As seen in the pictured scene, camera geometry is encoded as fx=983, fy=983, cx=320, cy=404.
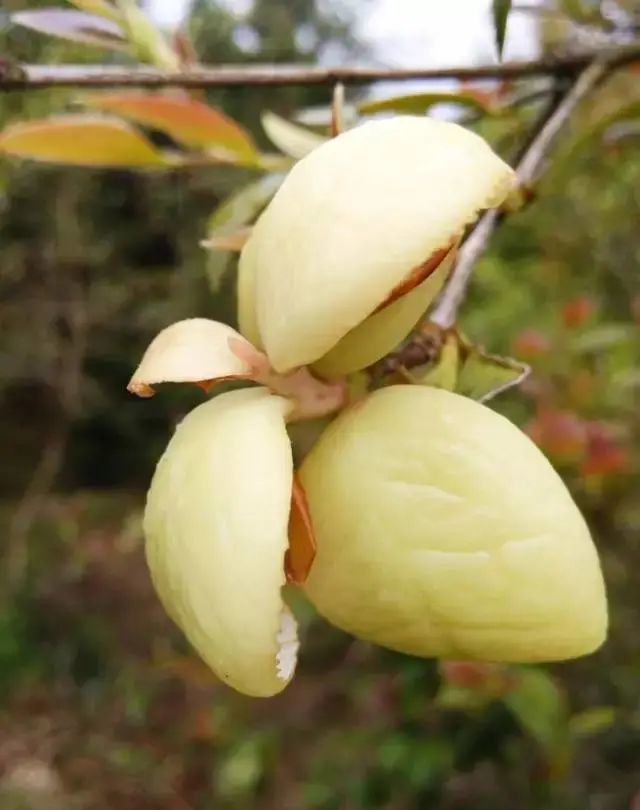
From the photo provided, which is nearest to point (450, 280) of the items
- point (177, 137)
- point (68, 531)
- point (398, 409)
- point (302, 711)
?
point (398, 409)

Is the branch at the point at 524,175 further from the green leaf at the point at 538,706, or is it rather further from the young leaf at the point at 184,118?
the green leaf at the point at 538,706

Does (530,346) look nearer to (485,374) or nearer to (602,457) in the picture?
(602,457)

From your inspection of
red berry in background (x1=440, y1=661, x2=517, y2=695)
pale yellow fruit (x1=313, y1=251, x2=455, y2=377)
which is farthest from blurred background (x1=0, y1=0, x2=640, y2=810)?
pale yellow fruit (x1=313, y1=251, x2=455, y2=377)

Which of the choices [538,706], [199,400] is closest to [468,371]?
[538,706]

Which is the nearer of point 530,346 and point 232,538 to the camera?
point 232,538

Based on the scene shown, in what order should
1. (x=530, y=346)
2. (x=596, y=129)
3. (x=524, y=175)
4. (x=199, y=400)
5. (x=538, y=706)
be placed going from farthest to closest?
(x=199, y=400), (x=530, y=346), (x=538, y=706), (x=596, y=129), (x=524, y=175)

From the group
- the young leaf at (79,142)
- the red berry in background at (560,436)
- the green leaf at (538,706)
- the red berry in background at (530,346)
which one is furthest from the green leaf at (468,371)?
the red berry in background at (530,346)

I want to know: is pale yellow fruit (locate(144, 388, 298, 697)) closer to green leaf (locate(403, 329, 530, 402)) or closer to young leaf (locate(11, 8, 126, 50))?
green leaf (locate(403, 329, 530, 402))
